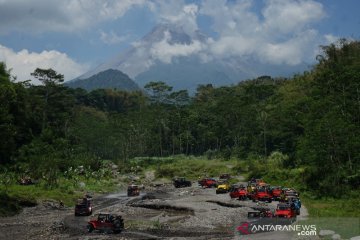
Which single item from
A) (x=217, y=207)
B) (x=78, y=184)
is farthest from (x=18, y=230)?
(x=78, y=184)

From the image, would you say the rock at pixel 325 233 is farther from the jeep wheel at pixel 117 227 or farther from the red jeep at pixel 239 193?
the red jeep at pixel 239 193

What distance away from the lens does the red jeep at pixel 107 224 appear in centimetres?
3594

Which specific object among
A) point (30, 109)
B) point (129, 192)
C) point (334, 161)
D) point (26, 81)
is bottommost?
point (129, 192)

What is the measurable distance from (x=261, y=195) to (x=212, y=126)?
7117cm

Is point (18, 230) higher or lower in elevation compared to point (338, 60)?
lower

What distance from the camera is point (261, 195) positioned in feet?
176

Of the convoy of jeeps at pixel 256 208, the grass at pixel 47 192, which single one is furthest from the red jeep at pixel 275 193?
the grass at pixel 47 192

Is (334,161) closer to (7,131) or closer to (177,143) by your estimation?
(7,131)

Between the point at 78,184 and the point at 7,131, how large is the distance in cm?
2509

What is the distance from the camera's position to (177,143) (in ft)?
423

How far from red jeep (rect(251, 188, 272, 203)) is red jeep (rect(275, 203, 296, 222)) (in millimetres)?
14778

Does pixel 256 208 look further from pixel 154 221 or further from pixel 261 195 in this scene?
pixel 154 221

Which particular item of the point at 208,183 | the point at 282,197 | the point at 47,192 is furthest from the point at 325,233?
the point at 208,183

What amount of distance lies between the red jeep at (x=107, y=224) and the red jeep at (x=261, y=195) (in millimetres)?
21763
